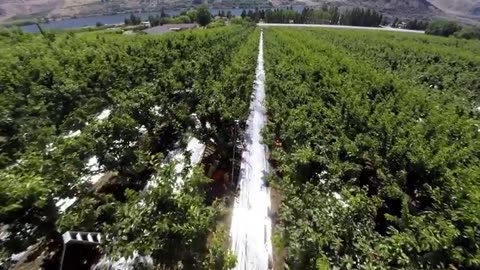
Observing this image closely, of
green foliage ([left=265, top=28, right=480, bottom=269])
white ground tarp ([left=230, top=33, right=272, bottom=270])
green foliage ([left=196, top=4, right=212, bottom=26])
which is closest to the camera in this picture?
green foliage ([left=265, top=28, right=480, bottom=269])

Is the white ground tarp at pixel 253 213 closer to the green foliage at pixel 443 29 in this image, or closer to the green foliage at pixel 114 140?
the green foliage at pixel 114 140

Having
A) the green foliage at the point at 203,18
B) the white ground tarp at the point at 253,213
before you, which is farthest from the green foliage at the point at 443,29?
the white ground tarp at the point at 253,213

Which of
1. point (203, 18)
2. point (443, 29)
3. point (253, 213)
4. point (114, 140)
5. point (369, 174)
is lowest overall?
point (443, 29)

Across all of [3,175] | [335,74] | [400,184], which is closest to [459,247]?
[400,184]

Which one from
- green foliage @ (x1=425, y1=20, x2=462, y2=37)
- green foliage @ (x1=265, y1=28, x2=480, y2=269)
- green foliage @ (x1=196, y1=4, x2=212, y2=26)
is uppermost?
green foliage @ (x1=265, y1=28, x2=480, y2=269)

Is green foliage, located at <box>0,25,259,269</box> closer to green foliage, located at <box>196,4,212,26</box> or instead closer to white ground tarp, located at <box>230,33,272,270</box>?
white ground tarp, located at <box>230,33,272,270</box>

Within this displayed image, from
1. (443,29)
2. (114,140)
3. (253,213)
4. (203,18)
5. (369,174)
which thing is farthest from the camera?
(443,29)

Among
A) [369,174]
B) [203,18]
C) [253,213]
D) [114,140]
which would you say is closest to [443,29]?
[203,18]

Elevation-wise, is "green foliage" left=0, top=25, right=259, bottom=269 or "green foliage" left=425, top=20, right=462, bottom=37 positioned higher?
"green foliage" left=0, top=25, right=259, bottom=269

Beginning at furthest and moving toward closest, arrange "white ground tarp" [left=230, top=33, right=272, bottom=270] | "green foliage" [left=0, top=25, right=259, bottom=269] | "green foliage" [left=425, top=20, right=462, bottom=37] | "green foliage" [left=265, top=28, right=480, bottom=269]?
1. "green foliage" [left=425, top=20, right=462, bottom=37]
2. "white ground tarp" [left=230, top=33, right=272, bottom=270]
3. "green foliage" [left=265, top=28, right=480, bottom=269]
4. "green foliage" [left=0, top=25, right=259, bottom=269]

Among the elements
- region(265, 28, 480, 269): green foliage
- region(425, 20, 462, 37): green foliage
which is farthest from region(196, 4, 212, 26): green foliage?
region(425, 20, 462, 37): green foliage

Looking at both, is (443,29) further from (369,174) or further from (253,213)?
(253,213)

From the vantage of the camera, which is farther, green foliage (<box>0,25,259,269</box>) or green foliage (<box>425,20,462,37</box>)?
green foliage (<box>425,20,462,37</box>)
